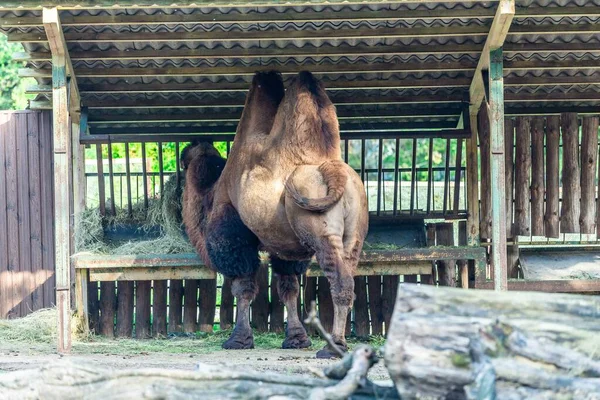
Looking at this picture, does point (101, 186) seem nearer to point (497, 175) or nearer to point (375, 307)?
point (375, 307)

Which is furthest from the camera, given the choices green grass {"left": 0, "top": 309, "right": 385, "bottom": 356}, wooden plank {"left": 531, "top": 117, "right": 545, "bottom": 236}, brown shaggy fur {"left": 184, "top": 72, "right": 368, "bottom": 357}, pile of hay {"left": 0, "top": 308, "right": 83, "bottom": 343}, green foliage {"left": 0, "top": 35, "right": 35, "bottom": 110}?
green foliage {"left": 0, "top": 35, "right": 35, "bottom": 110}

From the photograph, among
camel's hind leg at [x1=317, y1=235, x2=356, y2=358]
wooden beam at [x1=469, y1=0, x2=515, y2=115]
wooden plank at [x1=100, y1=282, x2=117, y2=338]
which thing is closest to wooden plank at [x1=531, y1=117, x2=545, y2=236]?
wooden beam at [x1=469, y1=0, x2=515, y2=115]

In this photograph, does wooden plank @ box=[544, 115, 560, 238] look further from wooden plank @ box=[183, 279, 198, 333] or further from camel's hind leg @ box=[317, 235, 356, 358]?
wooden plank @ box=[183, 279, 198, 333]

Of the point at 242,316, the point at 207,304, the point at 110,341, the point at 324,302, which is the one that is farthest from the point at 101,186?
the point at 324,302

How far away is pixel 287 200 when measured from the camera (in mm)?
10609

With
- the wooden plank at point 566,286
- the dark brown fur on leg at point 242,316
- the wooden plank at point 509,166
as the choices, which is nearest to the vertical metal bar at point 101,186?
the dark brown fur on leg at point 242,316

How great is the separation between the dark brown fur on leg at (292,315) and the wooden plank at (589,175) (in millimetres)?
3727

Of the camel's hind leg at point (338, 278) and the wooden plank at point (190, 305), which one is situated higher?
the camel's hind leg at point (338, 278)

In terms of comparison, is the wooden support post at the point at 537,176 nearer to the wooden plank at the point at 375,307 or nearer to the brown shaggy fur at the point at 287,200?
the wooden plank at the point at 375,307

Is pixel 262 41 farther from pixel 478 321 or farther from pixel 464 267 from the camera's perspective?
pixel 478 321

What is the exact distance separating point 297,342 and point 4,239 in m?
4.01

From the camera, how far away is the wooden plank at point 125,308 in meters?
13.3

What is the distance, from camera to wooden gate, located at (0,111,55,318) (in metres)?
13.4

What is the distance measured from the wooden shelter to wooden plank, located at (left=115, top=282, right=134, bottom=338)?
0.62 ft
